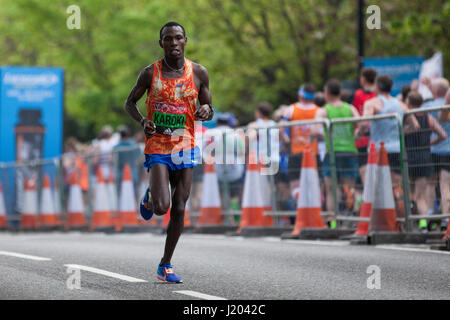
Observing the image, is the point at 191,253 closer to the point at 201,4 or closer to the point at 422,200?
the point at 422,200

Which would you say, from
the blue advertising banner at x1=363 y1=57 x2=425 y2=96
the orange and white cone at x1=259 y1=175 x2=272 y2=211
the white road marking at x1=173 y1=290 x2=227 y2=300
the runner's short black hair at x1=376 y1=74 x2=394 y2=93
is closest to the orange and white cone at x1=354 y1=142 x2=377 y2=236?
the runner's short black hair at x1=376 y1=74 x2=394 y2=93

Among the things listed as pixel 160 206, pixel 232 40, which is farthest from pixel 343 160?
pixel 232 40

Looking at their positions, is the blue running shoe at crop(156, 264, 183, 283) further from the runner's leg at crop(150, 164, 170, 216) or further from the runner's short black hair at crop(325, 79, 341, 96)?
the runner's short black hair at crop(325, 79, 341, 96)

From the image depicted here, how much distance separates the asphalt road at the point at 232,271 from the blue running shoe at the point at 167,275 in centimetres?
9

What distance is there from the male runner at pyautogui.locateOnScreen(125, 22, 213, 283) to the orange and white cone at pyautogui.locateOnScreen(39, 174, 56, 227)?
1527 centimetres

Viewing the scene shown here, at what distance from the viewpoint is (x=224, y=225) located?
54.5 feet

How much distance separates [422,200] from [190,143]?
5037 millimetres

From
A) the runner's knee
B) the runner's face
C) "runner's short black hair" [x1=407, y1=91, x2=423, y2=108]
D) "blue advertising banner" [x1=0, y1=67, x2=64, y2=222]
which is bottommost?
the runner's knee

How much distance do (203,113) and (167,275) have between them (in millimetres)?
1287

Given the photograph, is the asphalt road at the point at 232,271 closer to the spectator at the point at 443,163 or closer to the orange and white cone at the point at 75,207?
the spectator at the point at 443,163

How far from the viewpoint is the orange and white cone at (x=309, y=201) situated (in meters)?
14.1

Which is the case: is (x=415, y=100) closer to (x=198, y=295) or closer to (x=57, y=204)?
(x=198, y=295)

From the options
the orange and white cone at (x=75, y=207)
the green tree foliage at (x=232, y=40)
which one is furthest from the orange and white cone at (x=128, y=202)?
the green tree foliage at (x=232, y=40)

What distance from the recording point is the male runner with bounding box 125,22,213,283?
26.9 feet
